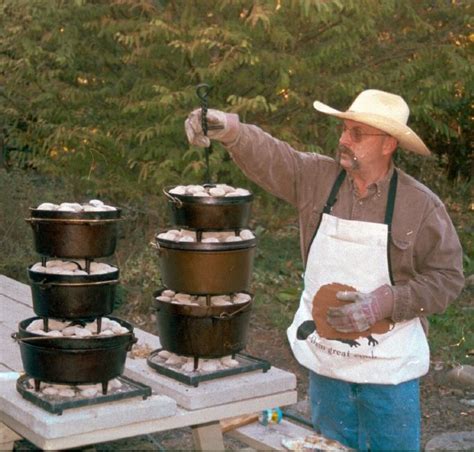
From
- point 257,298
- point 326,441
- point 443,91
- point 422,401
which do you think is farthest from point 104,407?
point 443,91

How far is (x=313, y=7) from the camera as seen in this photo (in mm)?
7238

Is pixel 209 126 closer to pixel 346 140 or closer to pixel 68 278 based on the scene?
pixel 346 140

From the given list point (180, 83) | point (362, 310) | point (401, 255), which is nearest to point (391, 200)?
point (401, 255)

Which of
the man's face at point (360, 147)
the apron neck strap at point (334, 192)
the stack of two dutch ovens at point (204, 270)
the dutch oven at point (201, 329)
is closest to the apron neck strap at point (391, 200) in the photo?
the man's face at point (360, 147)

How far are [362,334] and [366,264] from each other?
280mm

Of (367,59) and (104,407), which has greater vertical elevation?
(367,59)

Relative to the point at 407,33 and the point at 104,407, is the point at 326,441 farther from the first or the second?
the point at 407,33

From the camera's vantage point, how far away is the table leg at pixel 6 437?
418 centimetres

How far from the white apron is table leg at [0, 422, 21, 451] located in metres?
1.38

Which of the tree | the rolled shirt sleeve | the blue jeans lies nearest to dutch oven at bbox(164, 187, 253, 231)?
the rolled shirt sleeve

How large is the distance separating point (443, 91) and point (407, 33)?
71 centimetres

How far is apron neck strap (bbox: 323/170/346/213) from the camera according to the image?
391 centimetres

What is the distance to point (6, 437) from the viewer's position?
165 inches

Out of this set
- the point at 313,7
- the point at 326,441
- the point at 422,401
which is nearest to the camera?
the point at 326,441
